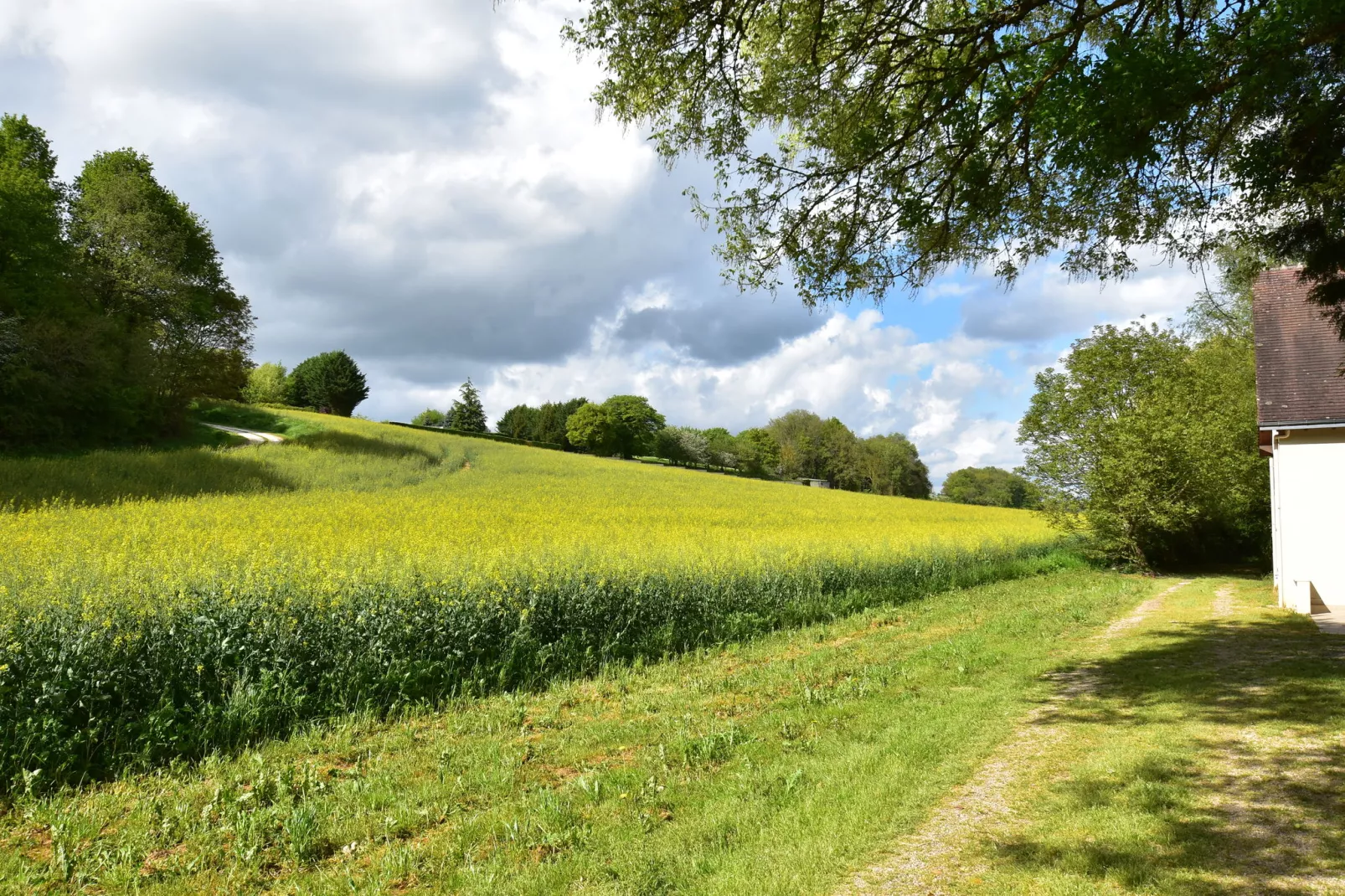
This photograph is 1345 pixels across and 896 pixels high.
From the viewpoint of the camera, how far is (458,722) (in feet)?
22.7

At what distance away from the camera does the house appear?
1334 centimetres

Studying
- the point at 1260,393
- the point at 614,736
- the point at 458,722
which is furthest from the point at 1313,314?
the point at 458,722

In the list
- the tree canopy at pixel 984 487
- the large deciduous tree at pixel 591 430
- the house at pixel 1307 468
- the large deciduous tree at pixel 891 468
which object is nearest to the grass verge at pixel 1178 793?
the house at pixel 1307 468

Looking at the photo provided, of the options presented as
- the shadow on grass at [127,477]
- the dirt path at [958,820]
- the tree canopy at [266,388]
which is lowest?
the dirt path at [958,820]

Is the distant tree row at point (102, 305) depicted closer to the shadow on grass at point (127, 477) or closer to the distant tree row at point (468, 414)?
the shadow on grass at point (127, 477)

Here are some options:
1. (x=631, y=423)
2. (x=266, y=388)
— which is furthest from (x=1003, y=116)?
(x=266, y=388)

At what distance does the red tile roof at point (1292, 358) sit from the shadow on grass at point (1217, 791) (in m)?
8.63

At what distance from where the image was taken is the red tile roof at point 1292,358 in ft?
45.4

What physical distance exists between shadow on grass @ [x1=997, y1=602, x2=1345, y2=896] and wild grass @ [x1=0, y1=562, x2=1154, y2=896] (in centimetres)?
85

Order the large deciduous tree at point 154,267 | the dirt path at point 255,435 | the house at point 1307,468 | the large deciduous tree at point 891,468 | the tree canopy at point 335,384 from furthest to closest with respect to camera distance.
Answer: the large deciduous tree at point 891,468
the tree canopy at point 335,384
the dirt path at point 255,435
the large deciduous tree at point 154,267
the house at point 1307,468

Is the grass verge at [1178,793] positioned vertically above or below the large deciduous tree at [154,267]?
below

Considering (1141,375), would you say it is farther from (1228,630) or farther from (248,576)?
(248,576)

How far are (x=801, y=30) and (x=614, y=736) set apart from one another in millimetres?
7512

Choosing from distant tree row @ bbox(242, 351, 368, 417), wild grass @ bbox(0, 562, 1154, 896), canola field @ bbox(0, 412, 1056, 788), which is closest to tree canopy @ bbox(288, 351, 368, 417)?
distant tree row @ bbox(242, 351, 368, 417)
